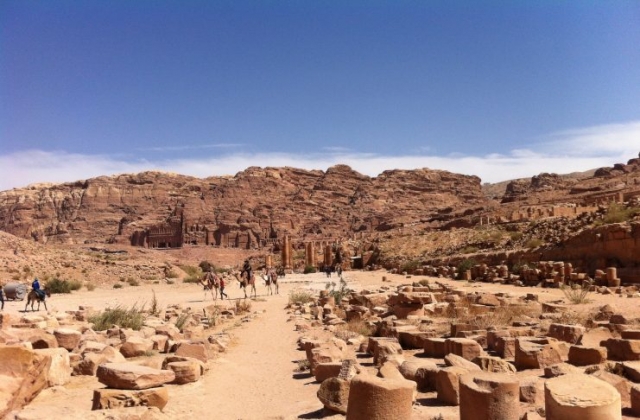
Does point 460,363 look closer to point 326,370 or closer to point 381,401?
point 326,370

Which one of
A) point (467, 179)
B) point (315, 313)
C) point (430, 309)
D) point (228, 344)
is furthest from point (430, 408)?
point (467, 179)

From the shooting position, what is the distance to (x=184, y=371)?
6.16 metres

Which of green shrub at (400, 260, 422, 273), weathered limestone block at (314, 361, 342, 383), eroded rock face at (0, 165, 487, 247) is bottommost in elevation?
weathered limestone block at (314, 361, 342, 383)

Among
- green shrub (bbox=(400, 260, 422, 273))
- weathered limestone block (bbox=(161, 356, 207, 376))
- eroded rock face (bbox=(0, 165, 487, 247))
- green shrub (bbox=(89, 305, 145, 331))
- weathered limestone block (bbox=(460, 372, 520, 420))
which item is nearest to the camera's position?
weathered limestone block (bbox=(460, 372, 520, 420))

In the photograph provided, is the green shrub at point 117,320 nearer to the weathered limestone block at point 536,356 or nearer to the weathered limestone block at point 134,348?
the weathered limestone block at point 134,348

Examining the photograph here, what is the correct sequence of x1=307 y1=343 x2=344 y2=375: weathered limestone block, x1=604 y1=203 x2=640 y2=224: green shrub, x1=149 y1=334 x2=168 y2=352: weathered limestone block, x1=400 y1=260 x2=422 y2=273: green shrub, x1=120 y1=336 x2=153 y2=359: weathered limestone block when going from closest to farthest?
x1=307 y1=343 x2=344 y2=375: weathered limestone block < x1=120 y1=336 x2=153 y2=359: weathered limestone block < x1=149 y1=334 x2=168 y2=352: weathered limestone block < x1=604 y1=203 x2=640 y2=224: green shrub < x1=400 y1=260 x2=422 y2=273: green shrub

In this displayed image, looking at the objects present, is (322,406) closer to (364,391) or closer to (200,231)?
(364,391)

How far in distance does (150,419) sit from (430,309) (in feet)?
27.2

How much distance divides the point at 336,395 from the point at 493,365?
1.98 m

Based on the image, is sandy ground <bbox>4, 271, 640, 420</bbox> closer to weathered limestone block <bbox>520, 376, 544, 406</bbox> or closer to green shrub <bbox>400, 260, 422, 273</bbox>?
weathered limestone block <bbox>520, 376, 544, 406</bbox>

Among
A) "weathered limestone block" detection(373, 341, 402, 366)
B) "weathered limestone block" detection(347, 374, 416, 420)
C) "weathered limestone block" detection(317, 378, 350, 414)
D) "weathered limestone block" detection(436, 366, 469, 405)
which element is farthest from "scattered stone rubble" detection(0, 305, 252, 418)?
"weathered limestone block" detection(436, 366, 469, 405)

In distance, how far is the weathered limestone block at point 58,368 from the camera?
559cm

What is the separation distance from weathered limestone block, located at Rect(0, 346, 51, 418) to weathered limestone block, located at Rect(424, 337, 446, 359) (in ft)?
15.8

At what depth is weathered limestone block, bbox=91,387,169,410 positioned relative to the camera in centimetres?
461
